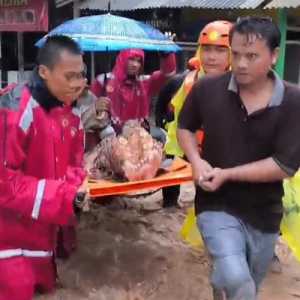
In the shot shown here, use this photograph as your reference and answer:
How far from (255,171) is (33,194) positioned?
973 mm

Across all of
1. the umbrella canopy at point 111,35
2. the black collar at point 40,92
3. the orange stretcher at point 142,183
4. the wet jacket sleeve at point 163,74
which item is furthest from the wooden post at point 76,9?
the black collar at point 40,92

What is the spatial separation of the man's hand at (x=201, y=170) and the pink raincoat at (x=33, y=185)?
0.55 m

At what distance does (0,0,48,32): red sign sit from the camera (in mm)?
10672

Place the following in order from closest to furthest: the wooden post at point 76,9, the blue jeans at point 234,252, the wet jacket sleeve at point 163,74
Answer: the blue jeans at point 234,252 < the wet jacket sleeve at point 163,74 < the wooden post at point 76,9

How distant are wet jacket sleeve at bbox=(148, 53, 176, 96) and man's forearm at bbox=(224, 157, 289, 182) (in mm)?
3325

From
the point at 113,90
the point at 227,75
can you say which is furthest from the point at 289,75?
the point at 227,75

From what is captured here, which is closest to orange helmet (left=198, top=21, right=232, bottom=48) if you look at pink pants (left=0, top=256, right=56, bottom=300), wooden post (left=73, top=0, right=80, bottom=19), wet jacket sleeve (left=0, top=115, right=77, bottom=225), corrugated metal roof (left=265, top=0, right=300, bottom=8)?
wet jacket sleeve (left=0, top=115, right=77, bottom=225)

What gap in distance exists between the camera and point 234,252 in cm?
263

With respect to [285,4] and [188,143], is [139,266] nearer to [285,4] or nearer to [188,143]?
[188,143]

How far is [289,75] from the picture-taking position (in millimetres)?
11836

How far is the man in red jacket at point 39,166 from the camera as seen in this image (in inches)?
110

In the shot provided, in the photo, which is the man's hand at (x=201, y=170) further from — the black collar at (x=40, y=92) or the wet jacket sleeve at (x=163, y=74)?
the wet jacket sleeve at (x=163, y=74)

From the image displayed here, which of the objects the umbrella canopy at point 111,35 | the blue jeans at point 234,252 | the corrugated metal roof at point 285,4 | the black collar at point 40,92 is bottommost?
the blue jeans at point 234,252

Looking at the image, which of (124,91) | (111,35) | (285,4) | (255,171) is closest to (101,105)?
(124,91)
